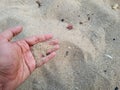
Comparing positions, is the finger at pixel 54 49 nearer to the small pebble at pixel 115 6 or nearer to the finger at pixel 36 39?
the finger at pixel 36 39

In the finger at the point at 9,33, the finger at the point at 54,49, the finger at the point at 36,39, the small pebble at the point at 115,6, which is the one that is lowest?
the finger at the point at 54,49

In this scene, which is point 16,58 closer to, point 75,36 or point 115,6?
point 75,36

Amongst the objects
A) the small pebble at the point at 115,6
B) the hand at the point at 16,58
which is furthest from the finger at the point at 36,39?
the small pebble at the point at 115,6

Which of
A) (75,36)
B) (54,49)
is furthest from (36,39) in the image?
(75,36)

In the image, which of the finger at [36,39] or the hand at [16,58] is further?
the finger at [36,39]

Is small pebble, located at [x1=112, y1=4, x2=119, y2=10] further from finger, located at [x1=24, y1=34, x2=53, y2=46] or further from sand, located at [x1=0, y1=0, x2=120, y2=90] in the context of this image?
finger, located at [x1=24, y1=34, x2=53, y2=46]

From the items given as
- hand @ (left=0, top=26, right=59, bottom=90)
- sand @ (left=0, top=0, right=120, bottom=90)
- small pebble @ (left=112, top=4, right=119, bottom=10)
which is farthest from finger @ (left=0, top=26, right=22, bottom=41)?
small pebble @ (left=112, top=4, right=119, bottom=10)
